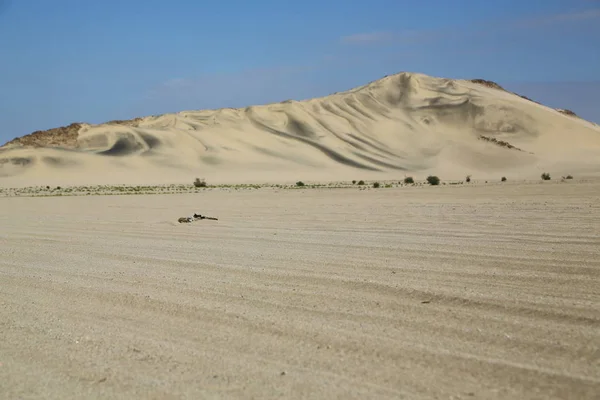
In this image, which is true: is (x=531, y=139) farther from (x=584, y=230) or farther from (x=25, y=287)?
(x=25, y=287)

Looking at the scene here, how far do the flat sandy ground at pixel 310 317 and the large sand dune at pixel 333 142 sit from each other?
169ft

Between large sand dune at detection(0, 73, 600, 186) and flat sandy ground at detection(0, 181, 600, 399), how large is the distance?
5155cm

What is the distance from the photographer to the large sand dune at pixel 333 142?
217 feet

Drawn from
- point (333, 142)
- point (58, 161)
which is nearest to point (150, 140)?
point (58, 161)

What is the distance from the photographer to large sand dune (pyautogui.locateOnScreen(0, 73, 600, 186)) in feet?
217

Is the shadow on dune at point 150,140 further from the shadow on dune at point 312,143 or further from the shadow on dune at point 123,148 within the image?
the shadow on dune at point 312,143

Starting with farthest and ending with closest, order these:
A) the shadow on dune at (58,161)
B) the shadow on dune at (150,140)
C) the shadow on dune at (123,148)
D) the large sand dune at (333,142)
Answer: the shadow on dune at (150,140) → the shadow on dune at (123,148) → the shadow on dune at (58,161) → the large sand dune at (333,142)

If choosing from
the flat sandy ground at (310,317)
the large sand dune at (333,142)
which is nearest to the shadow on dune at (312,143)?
the large sand dune at (333,142)

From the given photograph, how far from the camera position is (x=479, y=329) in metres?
5.20

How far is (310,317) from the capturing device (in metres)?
5.71

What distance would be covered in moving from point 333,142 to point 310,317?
71.3 metres

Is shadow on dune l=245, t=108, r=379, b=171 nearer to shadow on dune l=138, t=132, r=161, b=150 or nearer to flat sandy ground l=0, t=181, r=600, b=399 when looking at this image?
shadow on dune l=138, t=132, r=161, b=150

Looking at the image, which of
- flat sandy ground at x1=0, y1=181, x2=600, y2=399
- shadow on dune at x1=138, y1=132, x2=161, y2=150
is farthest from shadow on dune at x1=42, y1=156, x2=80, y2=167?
flat sandy ground at x1=0, y1=181, x2=600, y2=399

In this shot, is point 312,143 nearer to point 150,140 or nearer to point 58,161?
point 150,140
